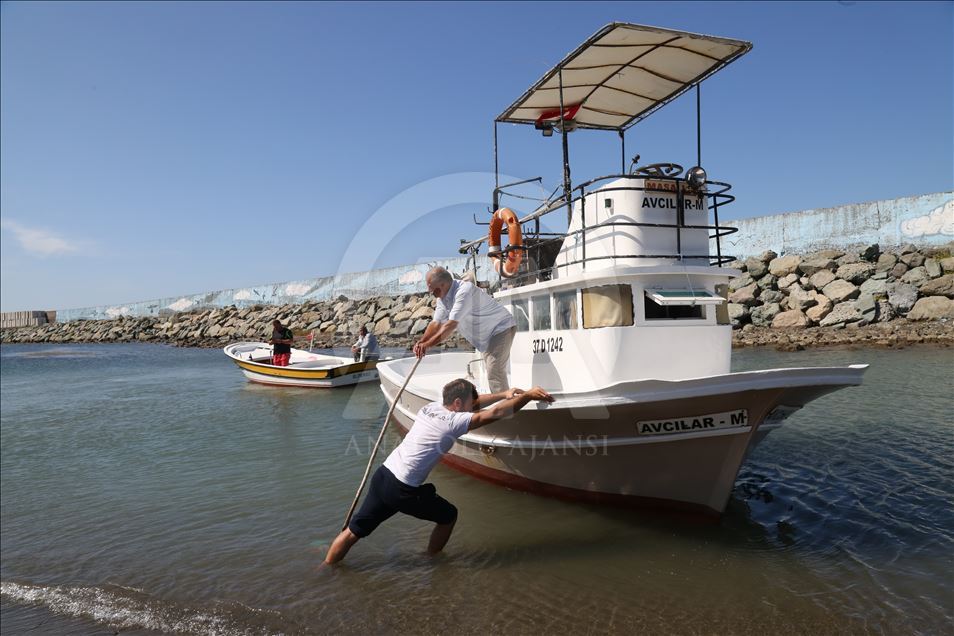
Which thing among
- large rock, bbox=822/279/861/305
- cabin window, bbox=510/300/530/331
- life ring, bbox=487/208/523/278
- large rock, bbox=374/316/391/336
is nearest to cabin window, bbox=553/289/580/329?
cabin window, bbox=510/300/530/331

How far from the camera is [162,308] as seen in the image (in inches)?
3088

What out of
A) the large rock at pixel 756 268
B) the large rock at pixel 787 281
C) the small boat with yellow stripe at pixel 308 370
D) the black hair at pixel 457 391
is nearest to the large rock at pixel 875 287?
the large rock at pixel 787 281

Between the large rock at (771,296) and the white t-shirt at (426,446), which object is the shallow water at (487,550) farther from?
the large rock at (771,296)

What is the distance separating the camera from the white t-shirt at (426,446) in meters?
5.40

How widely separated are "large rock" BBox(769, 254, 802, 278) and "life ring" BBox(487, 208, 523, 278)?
22.0 meters

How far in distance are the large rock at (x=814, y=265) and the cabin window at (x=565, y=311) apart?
74.1 ft

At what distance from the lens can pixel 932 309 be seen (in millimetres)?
21453

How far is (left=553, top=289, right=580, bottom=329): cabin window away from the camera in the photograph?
748 centimetres

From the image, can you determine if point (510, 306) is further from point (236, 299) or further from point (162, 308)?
point (162, 308)

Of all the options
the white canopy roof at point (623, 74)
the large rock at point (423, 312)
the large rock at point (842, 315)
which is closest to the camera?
the white canopy roof at point (623, 74)

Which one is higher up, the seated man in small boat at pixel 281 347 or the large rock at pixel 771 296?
the large rock at pixel 771 296

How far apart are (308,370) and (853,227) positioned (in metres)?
24.5

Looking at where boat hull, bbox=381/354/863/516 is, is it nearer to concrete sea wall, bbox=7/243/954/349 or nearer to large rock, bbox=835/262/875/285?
concrete sea wall, bbox=7/243/954/349

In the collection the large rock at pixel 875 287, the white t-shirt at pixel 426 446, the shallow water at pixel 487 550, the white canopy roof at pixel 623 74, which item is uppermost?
the white canopy roof at pixel 623 74
